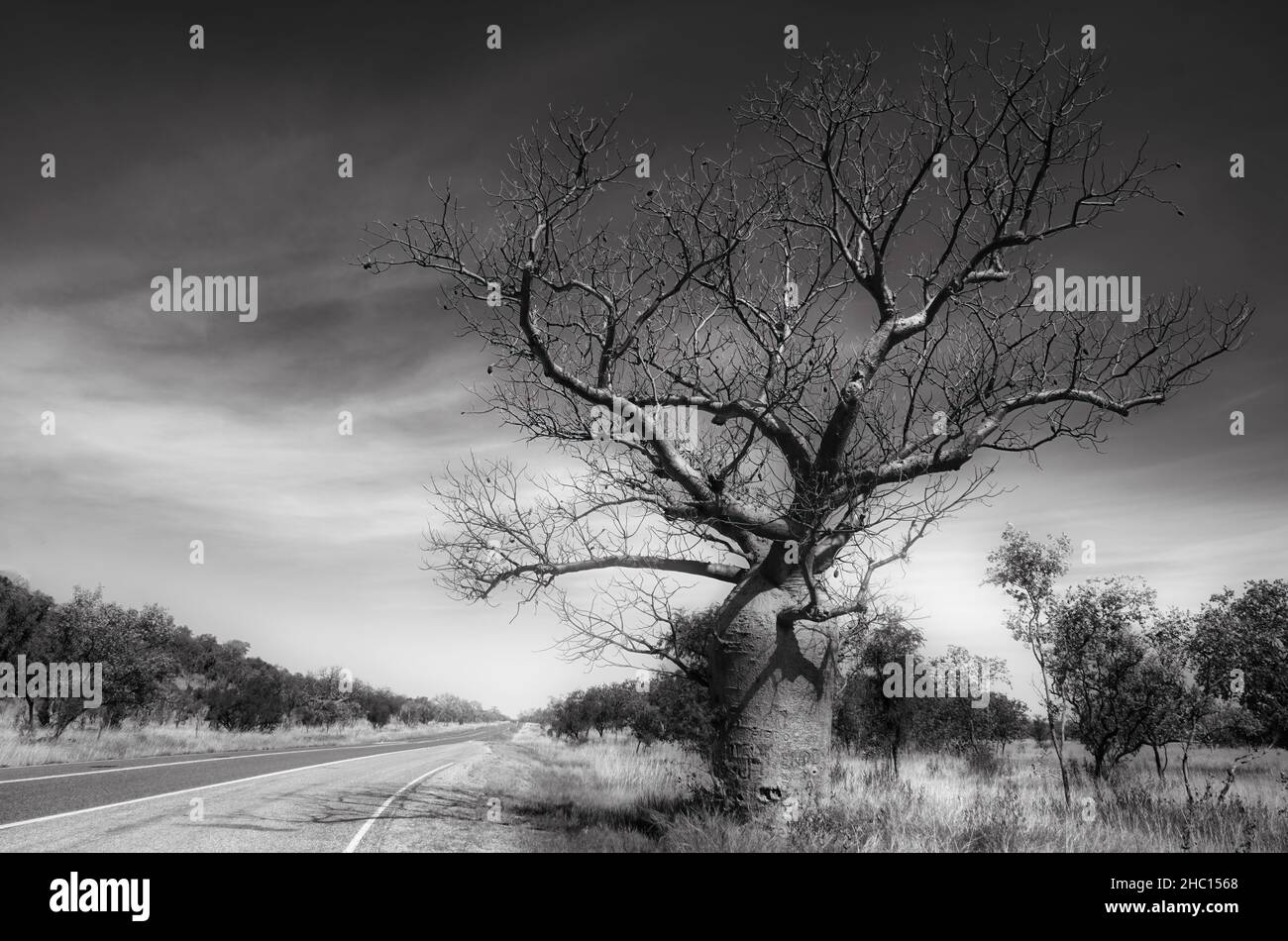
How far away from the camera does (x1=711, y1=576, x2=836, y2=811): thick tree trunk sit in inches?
289

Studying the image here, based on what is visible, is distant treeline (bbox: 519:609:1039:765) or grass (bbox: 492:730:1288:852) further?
distant treeline (bbox: 519:609:1039:765)

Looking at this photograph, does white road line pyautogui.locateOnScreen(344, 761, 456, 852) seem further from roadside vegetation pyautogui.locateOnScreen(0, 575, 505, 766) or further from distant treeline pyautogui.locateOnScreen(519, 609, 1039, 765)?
roadside vegetation pyautogui.locateOnScreen(0, 575, 505, 766)

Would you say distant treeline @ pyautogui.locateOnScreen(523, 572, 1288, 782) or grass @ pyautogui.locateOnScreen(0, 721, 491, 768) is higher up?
distant treeline @ pyautogui.locateOnScreen(523, 572, 1288, 782)

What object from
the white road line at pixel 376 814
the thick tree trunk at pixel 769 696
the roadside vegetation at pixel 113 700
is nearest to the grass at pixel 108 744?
the roadside vegetation at pixel 113 700

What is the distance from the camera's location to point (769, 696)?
24.7 feet

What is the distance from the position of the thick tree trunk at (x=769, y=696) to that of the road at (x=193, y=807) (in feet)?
12.2

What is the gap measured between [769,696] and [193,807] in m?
7.47

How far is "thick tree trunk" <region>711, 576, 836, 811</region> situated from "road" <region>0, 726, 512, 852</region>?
12.2ft

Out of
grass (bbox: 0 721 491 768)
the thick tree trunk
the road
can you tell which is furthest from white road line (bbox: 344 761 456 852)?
grass (bbox: 0 721 491 768)

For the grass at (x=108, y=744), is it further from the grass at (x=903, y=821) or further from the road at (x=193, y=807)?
the grass at (x=903, y=821)

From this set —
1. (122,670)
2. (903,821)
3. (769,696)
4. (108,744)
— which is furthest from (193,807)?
(122,670)

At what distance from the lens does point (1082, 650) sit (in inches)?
521
